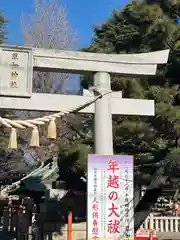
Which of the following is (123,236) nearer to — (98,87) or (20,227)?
(98,87)

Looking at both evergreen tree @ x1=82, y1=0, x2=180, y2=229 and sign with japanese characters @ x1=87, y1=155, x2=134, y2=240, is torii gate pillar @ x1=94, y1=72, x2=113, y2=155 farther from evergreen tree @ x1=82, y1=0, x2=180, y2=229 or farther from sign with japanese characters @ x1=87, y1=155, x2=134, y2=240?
evergreen tree @ x1=82, y1=0, x2=180, y2=229

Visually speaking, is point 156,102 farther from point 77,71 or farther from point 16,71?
point 16,71

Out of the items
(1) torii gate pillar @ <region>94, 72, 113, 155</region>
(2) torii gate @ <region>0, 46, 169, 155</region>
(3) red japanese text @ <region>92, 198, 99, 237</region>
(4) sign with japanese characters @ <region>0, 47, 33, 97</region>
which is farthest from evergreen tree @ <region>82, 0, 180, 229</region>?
(4) sign with japanese characters @ <region>0, 47, 33, 97</region>

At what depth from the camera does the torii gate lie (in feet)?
18.9

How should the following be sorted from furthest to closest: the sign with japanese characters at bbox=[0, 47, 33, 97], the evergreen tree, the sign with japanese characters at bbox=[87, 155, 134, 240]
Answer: the evergreen tree, the sign with japanese characters at bbox=[0, 47, 33, 97], the sign with japanese characters at bbox=[87, 155, 134, 240]

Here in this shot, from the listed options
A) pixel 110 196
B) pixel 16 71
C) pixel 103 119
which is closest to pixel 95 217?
pixel 110 196

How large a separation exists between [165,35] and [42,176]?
28.4ft

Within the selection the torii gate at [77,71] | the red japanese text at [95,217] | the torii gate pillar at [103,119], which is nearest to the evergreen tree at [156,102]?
the torii gate at [77,71]

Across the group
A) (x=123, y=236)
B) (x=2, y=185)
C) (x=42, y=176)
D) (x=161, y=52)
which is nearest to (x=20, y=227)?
(x=42, y=176)

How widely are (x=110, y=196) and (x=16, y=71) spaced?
2270 millimetres

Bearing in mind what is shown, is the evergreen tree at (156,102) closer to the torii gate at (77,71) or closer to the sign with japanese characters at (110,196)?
the torii gate at (77,71)

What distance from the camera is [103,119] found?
5867mm

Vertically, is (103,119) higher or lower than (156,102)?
lower

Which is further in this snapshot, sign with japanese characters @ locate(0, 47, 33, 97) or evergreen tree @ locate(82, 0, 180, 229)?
evergreen tree @ locate(82, 0, 180, 229)
